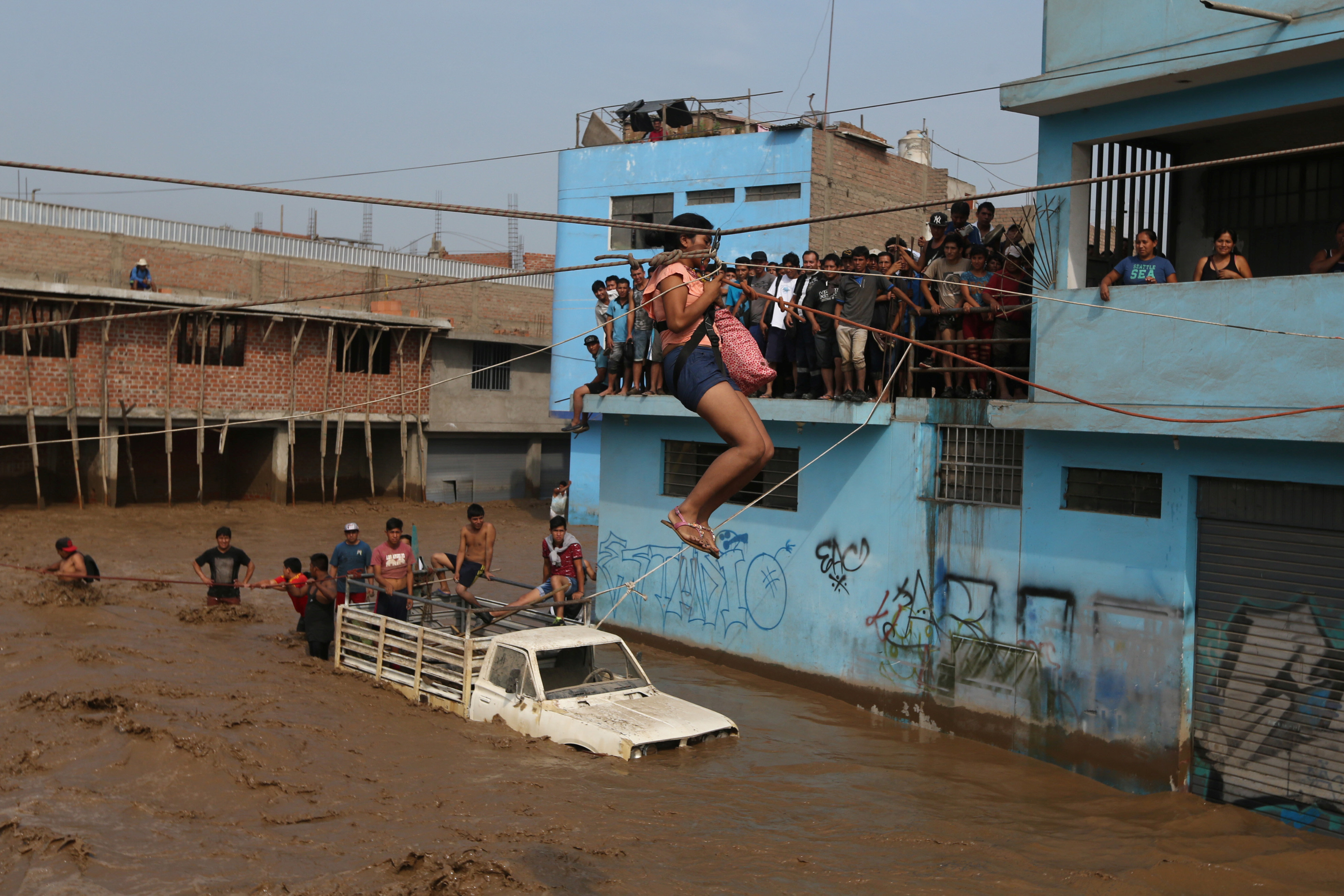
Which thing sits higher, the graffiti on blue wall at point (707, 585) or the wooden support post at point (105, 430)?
the wooden support post at point (105, 430)

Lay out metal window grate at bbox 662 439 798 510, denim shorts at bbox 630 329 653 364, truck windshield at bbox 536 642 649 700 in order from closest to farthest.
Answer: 1. truck windshield at bbox 536 642 649 700
2. metal window grate at bbox 662 439 798 510
3. denim shorts at bbox 630 329 653 364

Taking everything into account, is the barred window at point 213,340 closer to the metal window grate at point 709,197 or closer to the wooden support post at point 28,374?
the wooden support post at point 28,374

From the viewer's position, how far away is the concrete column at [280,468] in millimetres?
28812

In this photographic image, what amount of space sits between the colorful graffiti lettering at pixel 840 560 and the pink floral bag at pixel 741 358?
7.72 metres

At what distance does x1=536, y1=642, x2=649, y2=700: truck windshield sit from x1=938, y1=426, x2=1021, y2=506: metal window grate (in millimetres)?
4050

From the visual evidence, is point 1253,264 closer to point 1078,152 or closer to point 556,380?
point 1078,152

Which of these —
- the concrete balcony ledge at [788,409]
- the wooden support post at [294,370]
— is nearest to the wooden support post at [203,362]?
the wooden support post at [294,370]

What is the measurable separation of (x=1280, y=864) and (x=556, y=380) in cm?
2328

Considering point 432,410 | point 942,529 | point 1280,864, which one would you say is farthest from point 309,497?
point 1280,864

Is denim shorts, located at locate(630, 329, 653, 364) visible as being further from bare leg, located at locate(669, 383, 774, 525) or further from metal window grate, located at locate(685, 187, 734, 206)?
metal window grate, located at locate(685, 187, 734, 206)

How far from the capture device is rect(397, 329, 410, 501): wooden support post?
30.7m

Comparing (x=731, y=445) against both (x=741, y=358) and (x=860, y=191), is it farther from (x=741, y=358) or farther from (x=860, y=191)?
(x=860, y=191)

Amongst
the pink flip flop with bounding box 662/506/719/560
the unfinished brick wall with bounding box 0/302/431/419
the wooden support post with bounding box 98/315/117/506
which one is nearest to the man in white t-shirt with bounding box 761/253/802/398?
the pink flip flop with bounding box 662/506/719/560

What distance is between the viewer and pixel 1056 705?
35.4ft
